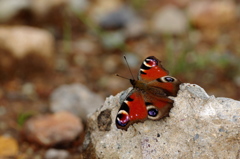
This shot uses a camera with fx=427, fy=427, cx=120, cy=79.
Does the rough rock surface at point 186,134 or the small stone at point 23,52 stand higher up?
the rough rock surface at point 186,134

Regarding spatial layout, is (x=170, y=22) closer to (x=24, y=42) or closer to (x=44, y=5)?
(x=44, y=5)

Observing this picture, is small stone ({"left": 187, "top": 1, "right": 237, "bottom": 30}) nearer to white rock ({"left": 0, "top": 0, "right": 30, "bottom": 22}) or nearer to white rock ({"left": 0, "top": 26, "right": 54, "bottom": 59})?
white rock ({"left": 0, "top": 26, "right": 54, "bottom": 59})

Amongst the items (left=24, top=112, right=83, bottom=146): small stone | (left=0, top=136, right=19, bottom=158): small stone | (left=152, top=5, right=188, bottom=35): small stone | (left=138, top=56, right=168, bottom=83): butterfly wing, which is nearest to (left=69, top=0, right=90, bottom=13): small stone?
(left=152, top=5, right=188, bottom=35): small stone

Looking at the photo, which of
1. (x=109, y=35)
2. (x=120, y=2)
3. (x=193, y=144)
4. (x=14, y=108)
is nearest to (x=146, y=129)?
(x=193, y=144)

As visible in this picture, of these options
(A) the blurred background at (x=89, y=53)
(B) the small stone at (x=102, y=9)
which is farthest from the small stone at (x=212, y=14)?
(B) the small stone at (x=102, y=9)

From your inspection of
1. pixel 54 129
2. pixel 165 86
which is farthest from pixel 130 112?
→ pixel 54 129

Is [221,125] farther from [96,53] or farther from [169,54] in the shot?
[96,53]

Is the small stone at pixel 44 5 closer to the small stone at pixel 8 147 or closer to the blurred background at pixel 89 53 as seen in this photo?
the blurred background at pixel 89 53
